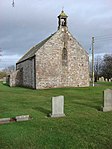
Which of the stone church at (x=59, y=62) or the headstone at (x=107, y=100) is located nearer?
the headstone at (x=107, y=100)

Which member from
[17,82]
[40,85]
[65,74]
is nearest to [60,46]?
[65,74]

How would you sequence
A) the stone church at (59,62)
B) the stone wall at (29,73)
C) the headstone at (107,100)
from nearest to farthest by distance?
1. the headstone at (107,100)
2. the stone church at (59,62)
3. the stone wall at (29,73)

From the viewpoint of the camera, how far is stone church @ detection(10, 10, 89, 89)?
108 feet

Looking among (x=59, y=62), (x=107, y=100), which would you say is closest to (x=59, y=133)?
(x=107, y=100)

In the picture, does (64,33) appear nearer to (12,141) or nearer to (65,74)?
(65,74)

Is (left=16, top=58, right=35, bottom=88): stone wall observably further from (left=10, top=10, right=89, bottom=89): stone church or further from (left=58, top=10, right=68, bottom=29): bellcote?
(left=58, top=10, right=68, bottom=29): bellcote

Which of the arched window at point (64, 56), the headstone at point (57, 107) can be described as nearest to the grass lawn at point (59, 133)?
the headstone at point (57, 107)

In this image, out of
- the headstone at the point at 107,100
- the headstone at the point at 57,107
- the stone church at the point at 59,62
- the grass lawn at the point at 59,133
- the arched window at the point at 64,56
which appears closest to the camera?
the grass lawn at the point at 59,133

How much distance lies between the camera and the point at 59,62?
112 feet

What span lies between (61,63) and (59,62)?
36cm

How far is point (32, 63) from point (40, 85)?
417 centimetres

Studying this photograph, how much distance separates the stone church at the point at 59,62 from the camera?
3297 centimetres

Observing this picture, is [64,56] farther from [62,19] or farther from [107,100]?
[107,100]

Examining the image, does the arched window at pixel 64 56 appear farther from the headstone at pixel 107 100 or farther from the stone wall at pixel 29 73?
the headstone at pixel 107 100
